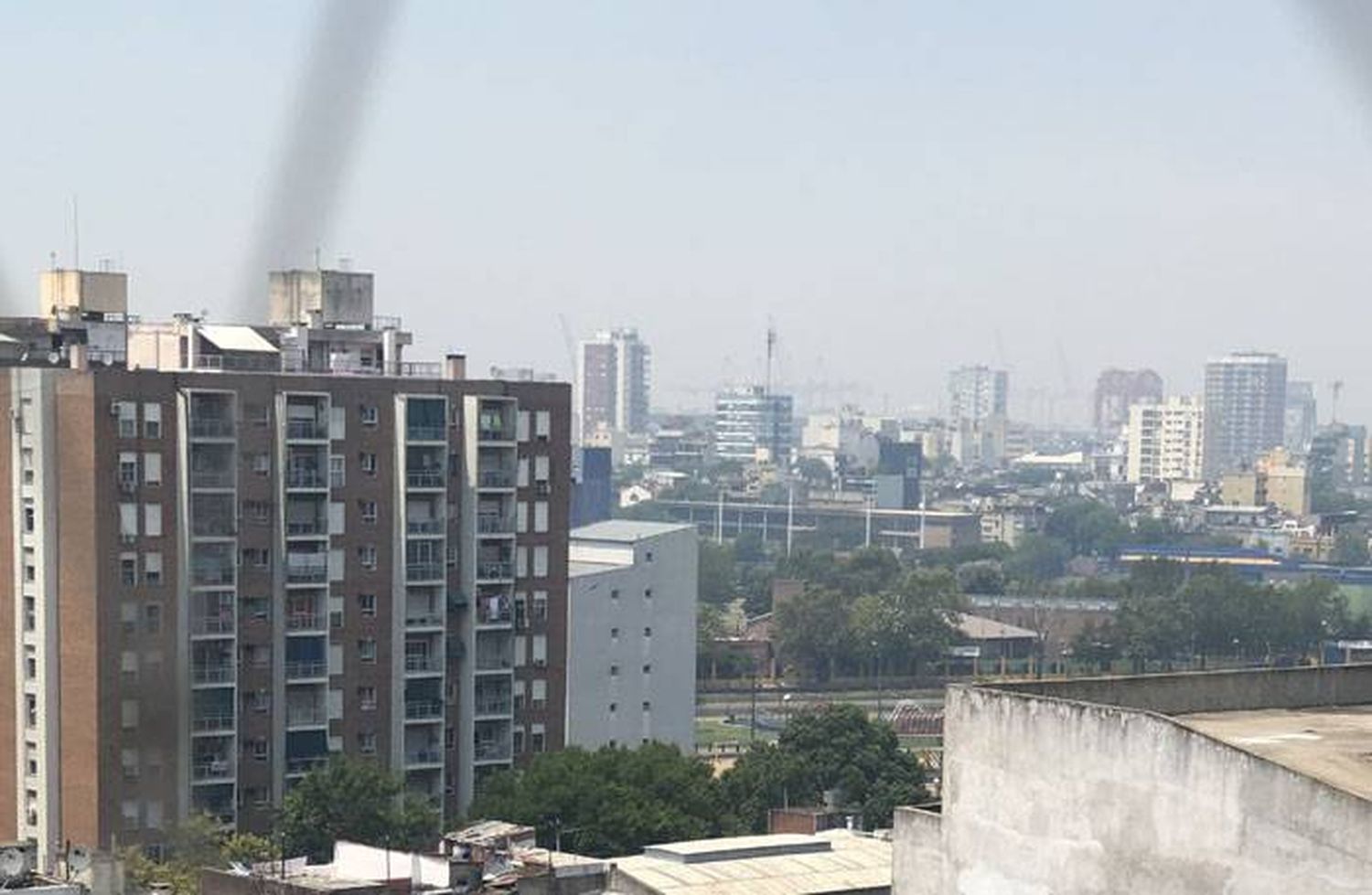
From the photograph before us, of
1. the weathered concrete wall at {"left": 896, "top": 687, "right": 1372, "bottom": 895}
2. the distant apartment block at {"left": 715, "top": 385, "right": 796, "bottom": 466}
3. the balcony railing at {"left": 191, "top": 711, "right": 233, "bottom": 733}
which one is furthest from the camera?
the distant apartment block at {"left": 715, "top": 385, "right": 796, "bottom": 466}

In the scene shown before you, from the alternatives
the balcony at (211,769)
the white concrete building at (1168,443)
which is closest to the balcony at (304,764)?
the balcony at (211,769)

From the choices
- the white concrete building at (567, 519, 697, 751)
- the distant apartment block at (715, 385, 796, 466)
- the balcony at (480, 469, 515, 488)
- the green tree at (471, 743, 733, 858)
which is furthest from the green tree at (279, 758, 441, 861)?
the distant apartment block at (715, 385, 796, 466)

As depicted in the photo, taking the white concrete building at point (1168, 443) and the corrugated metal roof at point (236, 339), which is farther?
the white concrete building at point (1168, 443)

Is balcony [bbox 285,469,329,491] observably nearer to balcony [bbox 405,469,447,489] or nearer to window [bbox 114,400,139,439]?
balcony [bbox 405,469,447,489]

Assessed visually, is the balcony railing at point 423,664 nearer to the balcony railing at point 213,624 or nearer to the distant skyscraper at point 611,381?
the balcony railing at point 213,624

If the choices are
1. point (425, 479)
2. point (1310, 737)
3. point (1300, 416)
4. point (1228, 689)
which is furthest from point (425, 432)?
point (1300, 416)
